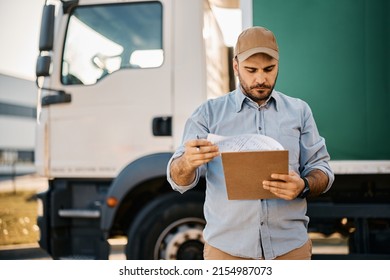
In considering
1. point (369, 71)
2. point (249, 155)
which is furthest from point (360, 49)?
point (249, 155)

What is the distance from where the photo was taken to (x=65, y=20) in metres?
2.74

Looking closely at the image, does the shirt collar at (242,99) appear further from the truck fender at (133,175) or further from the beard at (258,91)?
the truck fender at (133,175)

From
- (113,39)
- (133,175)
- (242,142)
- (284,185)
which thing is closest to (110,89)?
(113,39)

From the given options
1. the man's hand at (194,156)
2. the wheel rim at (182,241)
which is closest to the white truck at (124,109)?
the wheel rim at (182,241)

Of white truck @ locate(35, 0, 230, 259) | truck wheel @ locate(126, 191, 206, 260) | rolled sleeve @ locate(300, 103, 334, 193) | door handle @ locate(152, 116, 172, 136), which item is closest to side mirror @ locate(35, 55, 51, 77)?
white truck @ locate(35, 0, 230, 259)

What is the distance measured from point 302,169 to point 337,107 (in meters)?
0.91

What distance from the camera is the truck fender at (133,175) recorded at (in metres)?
2.52

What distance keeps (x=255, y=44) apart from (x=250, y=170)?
402 mm

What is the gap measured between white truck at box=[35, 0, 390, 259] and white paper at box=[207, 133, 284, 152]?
97 centimetres

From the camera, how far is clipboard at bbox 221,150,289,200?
1417 millimetres

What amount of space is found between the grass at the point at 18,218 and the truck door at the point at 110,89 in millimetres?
225
